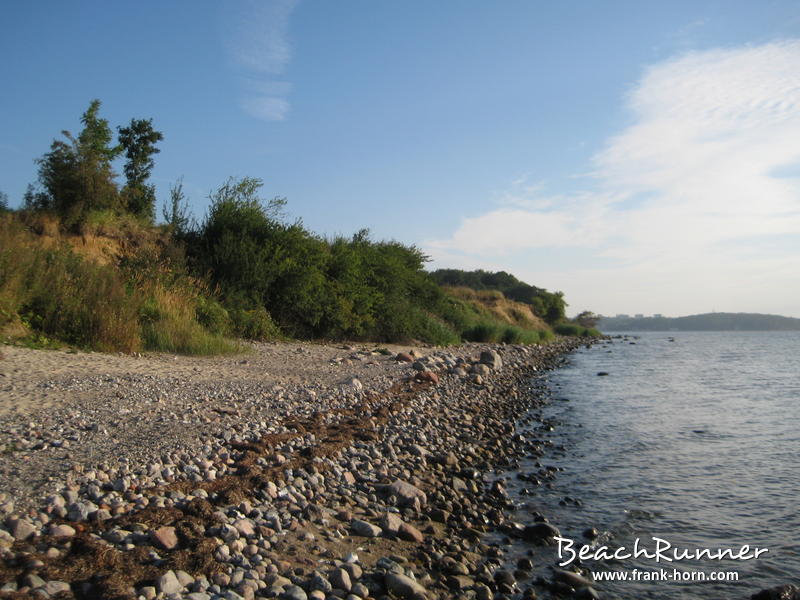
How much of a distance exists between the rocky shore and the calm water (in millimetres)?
819

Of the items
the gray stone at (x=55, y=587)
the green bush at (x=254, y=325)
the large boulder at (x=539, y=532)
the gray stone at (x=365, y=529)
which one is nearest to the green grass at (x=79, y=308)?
the green bush at (x=254, y=325)

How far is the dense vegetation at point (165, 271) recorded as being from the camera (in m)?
10.5

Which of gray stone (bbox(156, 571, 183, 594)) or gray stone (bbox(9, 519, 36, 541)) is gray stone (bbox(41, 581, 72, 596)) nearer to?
gray stone (bbox(156, 571, 183, 594))

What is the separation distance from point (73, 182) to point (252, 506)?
55.9 feet

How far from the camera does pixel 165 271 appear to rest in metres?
15.0

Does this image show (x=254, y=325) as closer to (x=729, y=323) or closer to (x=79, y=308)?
(x=79, y=308)

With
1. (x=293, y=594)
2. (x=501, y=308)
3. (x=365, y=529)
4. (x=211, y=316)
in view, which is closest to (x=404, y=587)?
(x=293, y=594)

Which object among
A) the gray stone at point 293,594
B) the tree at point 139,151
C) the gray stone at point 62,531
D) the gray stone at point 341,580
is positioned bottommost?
the gray stone at point 341,580

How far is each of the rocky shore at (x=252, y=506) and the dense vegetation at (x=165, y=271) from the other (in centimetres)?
352

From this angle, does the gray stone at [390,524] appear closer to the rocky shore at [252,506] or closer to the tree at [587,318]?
the rocky shore at [252,506]

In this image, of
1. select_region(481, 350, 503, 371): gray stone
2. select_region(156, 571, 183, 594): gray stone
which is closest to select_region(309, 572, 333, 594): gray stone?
select_region(156, 571, 183, 594): gray stone

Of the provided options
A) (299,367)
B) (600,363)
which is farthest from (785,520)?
(600,363)

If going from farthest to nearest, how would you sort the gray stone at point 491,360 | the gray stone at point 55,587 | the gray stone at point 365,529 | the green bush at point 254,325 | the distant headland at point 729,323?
the distant headland at point 729,323
the gray stone at point 491,360
the green bush at point 254,325
the gray stone at point 365,529
the gray stone at point 55,587

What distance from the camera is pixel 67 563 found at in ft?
10.8
